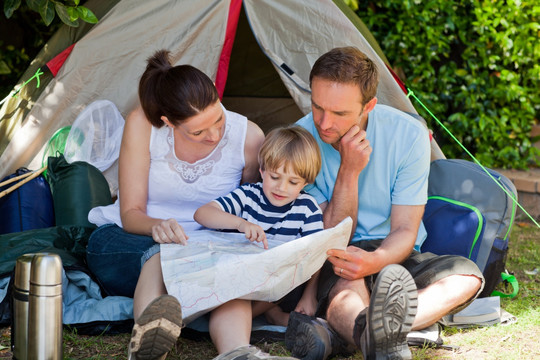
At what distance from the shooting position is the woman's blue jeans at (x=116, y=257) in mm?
2287

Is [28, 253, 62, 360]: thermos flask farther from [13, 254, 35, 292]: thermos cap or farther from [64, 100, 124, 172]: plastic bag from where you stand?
[64, 100, 124, 172]: plastic bag

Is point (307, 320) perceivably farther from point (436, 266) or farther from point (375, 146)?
point (375, 146)

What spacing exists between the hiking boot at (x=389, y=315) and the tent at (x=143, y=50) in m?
1.50

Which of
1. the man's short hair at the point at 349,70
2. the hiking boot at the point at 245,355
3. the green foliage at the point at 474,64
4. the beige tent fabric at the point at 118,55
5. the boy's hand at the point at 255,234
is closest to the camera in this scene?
the hiking boot at the point at 245,355

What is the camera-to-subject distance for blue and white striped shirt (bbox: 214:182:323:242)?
7.68 ft

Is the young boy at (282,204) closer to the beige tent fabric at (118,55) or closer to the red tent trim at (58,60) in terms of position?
the beige tent fabric at (118,55)

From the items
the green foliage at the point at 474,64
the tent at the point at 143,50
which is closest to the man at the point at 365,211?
the tent at the point at 143,50

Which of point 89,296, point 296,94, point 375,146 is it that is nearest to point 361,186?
point 375,146

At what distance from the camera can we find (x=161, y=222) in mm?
2242

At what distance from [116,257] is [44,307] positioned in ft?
2.10

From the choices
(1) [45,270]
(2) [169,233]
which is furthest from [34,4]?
(1) [45,270]

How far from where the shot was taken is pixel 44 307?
1.68 m

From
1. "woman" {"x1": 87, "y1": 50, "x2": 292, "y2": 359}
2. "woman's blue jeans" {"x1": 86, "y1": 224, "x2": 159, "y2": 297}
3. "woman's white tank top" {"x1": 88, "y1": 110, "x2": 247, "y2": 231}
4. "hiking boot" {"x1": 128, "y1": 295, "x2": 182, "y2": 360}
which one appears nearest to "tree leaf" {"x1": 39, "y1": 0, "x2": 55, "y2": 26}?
"woman" {"x1": 87, "y1": 50, "x2": 292, "y2": 359}

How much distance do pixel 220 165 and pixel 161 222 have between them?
42 centimetres
